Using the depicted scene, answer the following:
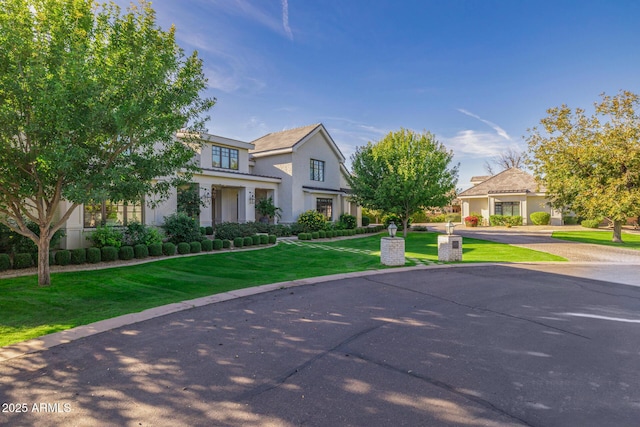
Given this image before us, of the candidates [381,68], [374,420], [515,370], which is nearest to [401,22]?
[381,68]

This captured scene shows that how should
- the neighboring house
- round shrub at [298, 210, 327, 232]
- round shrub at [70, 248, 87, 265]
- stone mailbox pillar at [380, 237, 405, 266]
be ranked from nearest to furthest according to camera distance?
round shrub at [70, 248, 87, 265], stone mailbox pillar at [380, 237, 405, 266], round shrub at [298, 210, 327, 232], the neighboring house

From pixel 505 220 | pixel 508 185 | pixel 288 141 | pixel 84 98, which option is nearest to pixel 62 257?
pixel 84 98

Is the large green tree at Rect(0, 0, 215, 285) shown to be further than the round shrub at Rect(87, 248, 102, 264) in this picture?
No

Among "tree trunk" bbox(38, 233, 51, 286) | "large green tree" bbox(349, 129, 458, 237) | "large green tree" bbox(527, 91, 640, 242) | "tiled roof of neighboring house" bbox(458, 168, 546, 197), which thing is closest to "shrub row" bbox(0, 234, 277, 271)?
"tree trunk" bbox(38, 233, 51, 286)

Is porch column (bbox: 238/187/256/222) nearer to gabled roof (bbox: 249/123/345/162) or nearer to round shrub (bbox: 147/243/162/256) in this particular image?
gabled roof (bbox: 249/123/345/162)

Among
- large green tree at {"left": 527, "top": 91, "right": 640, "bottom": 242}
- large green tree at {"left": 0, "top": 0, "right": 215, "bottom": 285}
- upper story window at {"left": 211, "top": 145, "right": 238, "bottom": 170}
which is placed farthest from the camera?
upper story window at {"left": 211, "top": 145, "right": 238, "bottom": 170}

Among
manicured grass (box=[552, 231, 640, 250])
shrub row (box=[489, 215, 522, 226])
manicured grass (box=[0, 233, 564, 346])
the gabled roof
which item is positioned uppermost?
the gabled roof

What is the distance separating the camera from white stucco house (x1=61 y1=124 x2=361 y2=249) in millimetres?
19984

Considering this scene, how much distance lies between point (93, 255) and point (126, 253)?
1.11 meters

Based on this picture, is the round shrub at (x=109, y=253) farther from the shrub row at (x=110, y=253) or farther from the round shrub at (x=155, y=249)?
the round shrub at (x=155, y=249)

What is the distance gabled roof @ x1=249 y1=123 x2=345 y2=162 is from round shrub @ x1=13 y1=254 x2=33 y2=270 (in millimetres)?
16328

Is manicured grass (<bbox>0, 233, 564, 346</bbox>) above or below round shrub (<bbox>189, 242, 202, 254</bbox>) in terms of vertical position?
below

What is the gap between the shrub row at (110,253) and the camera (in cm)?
1093

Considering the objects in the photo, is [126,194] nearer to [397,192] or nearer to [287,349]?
[287,349]
